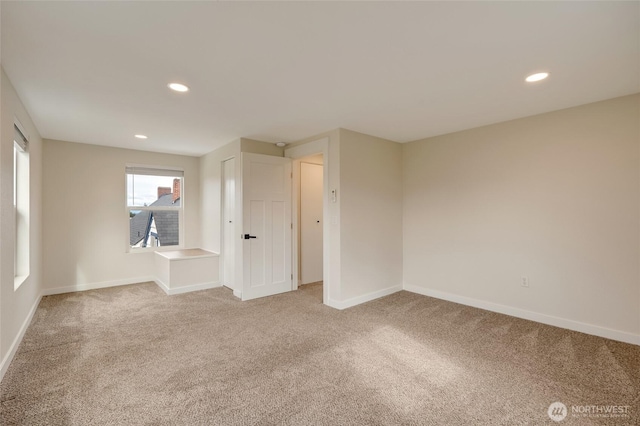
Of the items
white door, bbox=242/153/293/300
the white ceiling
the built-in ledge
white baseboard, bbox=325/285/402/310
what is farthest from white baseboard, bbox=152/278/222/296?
the white ceiling

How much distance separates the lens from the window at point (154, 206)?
16.7ft

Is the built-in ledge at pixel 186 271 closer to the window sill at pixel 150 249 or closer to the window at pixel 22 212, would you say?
the window sill at pixel 150 249

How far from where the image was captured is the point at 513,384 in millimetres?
2111

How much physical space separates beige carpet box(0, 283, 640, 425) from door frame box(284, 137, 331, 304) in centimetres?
60

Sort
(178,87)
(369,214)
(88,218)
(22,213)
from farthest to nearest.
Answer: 1. (88,218)
2. (369,214)
3. (22,213)
4. (178,87)

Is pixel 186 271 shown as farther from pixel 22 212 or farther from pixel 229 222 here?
pixel 22 212

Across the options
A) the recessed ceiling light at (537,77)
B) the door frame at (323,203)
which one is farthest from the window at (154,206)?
the recessed ceiling light at (537,77)

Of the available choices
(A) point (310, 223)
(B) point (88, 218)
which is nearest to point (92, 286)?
(B) point (88, 218)

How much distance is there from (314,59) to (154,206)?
14.5 ft

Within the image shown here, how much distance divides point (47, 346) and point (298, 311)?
241cm

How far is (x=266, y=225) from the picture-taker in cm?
433

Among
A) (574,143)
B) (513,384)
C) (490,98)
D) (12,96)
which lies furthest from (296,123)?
(513,384)

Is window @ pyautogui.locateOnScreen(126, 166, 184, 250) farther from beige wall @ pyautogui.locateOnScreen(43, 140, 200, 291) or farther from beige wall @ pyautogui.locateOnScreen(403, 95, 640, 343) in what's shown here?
beige wall @ pyautogui.locateOnScreen(403, 95, 640, 343)

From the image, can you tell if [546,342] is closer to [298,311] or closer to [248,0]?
[298,311]
